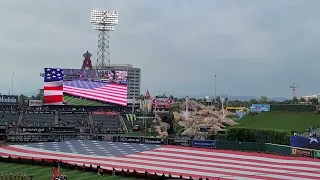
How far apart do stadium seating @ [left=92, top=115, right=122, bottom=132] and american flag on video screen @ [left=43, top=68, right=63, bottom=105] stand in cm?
899

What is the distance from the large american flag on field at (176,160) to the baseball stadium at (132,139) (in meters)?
0.10

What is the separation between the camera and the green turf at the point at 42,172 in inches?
1389

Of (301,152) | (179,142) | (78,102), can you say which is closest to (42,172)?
(179,142)

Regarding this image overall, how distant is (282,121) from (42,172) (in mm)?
43837

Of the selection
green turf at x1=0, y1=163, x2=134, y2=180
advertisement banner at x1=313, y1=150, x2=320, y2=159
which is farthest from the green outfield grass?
advertisement banner at x1=313, y1=150, x2=320, y2=159

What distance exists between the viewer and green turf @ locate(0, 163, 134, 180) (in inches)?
1389

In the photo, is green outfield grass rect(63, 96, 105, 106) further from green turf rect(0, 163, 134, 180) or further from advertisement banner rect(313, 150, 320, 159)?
advertisement banner rect(313, 150, 320, 159)

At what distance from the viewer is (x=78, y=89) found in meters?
77.9

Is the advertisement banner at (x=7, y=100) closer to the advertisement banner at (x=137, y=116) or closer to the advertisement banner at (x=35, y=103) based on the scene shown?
the advertisement banner at (x=35, y=103)

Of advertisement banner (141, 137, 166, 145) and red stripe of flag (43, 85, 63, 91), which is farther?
red stripe of flag (43, 85, 63, 91)

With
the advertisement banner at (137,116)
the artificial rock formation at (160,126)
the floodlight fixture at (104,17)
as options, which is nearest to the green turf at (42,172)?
the artificial rock formation at (160,126)

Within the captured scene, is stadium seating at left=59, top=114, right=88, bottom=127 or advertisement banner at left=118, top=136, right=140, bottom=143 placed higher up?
stadium seating at left=59, top=114, right=88, bottom=127

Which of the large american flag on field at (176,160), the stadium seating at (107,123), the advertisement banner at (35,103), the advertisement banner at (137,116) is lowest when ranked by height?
the large american flag on field at (176,160)

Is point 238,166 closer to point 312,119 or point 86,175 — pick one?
point 86,175
